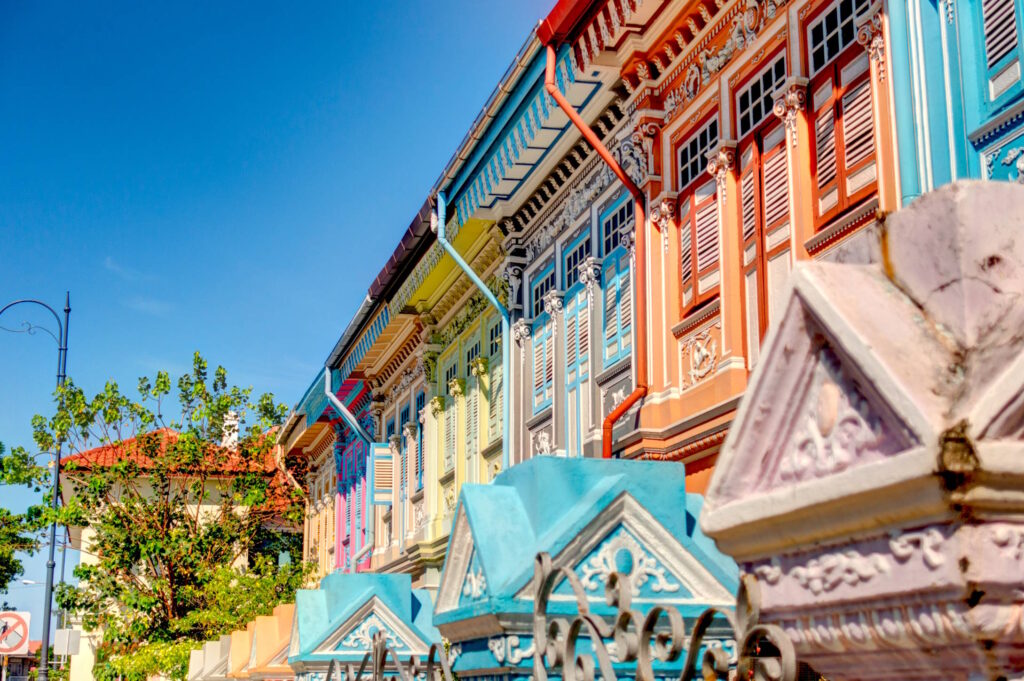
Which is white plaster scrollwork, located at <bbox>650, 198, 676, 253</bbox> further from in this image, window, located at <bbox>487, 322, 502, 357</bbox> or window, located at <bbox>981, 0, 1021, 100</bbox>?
window, located at <bbox>487, 322, 502, 357</bbox>

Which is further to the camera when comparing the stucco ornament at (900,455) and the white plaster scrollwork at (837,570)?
the white plaster scrollwork at (837,570)

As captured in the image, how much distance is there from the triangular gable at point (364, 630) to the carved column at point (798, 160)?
3830 millimetres

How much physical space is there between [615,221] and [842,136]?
3984mm

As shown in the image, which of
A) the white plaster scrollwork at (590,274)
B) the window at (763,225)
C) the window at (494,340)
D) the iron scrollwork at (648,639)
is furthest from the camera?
the window at (494,340)

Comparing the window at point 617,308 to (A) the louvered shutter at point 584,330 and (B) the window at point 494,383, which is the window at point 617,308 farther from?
(B) the window at point 494,383

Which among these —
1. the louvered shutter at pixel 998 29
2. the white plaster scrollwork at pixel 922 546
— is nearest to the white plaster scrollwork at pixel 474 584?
the white plaster scrollwork at pixel 922 546

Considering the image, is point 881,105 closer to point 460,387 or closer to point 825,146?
point 825,146

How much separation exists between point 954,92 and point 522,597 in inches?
176

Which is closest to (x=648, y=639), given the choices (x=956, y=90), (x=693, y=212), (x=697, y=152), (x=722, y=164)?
(x=956, y=90)

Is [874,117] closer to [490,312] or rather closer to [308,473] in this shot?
[490,312]

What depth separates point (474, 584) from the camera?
463cm

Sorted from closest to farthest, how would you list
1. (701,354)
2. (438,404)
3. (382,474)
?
1. (701,354)
2. (438,404)
3. (382,474)

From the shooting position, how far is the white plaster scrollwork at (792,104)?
29.8 feet

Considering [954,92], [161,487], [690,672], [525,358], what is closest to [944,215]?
[690,672]
